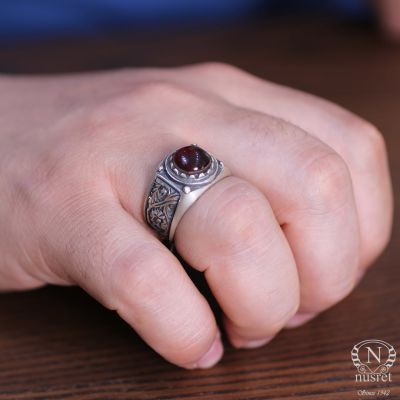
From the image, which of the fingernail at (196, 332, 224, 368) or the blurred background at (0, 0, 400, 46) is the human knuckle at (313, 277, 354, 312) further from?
the blurred background at (0, 0, 400, 46)

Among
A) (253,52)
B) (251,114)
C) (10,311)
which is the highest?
(251,114)

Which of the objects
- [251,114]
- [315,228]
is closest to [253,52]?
[251,114]

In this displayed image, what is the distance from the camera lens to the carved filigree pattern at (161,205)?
24.5 inches

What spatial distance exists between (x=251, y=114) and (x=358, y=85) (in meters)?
0.54

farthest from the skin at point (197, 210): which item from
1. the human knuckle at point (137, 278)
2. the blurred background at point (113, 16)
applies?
the blurred background at point (113, 16)

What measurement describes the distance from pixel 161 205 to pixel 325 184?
153 millimetres

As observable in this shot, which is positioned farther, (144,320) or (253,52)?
(253,52)

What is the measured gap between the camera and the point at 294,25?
4.76 feet

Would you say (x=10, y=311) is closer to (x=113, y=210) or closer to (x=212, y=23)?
(x=113, y=210)

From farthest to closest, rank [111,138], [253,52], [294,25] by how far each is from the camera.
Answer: [294,25]
[253,52]
[111,138]

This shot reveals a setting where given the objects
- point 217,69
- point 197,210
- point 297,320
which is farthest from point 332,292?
point 217,69

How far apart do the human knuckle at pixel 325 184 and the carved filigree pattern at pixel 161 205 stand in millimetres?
124

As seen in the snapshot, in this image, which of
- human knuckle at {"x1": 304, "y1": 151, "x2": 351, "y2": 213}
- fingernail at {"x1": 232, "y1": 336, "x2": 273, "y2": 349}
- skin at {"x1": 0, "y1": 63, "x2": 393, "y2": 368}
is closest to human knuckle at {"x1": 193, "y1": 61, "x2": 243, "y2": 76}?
skin at {"x1": 0, "y1": 63, "x2": 393, "y2": 368}

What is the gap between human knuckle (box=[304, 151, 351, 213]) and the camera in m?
0.64
